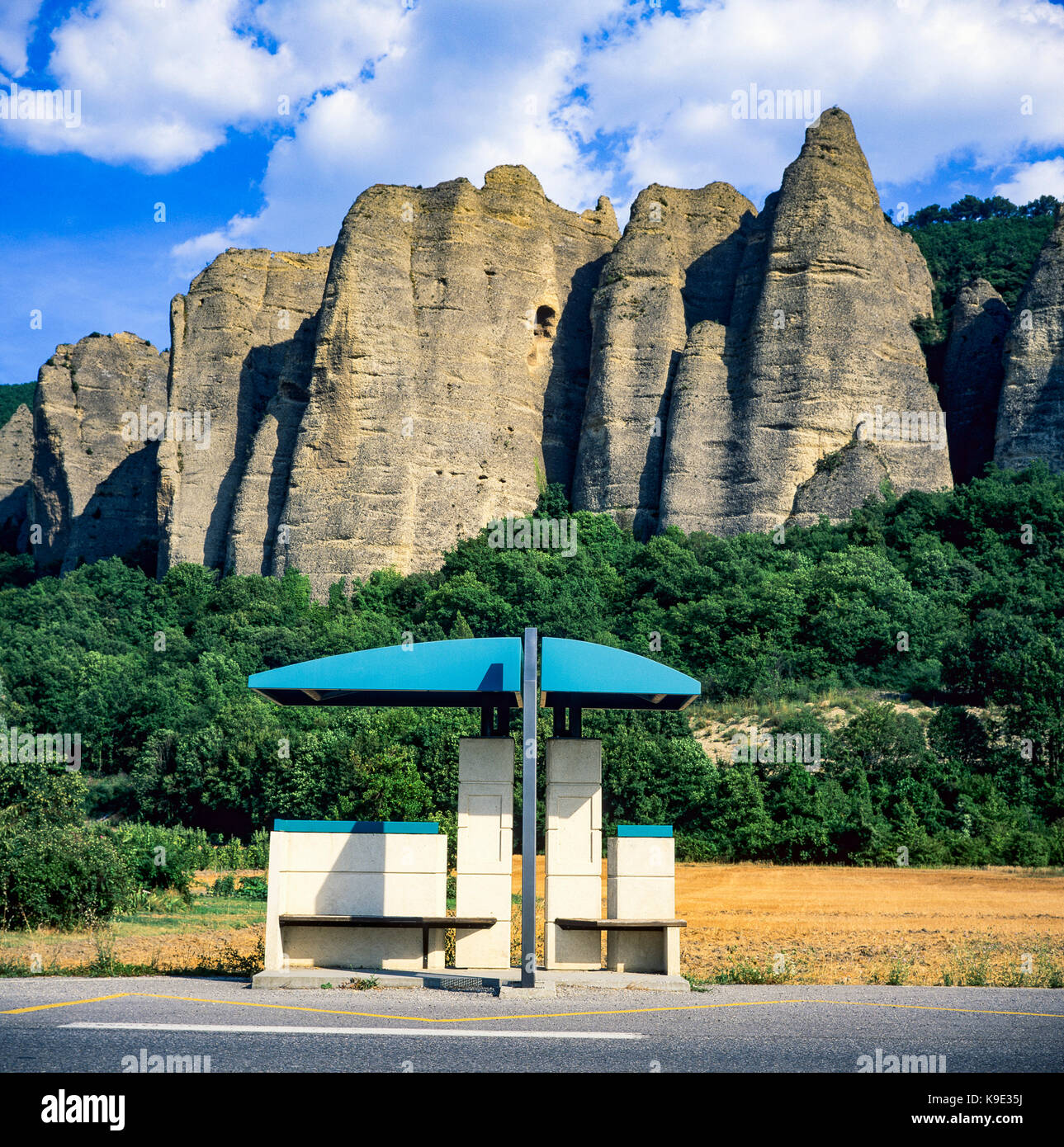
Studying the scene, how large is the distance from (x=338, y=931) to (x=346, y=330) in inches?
1639

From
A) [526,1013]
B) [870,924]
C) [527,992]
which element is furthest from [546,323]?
[526,1013]

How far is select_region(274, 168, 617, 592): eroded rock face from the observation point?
159 ft

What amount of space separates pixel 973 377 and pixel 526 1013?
48089mm

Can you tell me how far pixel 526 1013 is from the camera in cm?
804

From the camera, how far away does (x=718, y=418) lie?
159ft

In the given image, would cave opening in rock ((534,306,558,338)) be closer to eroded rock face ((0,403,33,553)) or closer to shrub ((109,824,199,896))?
eroded rock face ((0,403,33,553))

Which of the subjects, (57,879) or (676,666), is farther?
(676,666)

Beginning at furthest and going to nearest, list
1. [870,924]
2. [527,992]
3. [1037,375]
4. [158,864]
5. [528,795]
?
[1037,375] < [158,864] < [870,924] < [528,795] < [527,992]

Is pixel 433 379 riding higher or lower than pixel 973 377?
lower

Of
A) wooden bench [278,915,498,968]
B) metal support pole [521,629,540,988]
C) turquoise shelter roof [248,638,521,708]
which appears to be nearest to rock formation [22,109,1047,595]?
turquoise shelter roof [248,638,521,708]

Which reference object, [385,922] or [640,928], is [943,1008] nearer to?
[640,928]

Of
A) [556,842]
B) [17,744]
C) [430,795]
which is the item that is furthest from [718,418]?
[556,842]

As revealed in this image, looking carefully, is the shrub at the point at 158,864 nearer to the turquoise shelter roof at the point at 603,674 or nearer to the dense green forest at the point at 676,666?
the dense green forest at the point at 676,666
